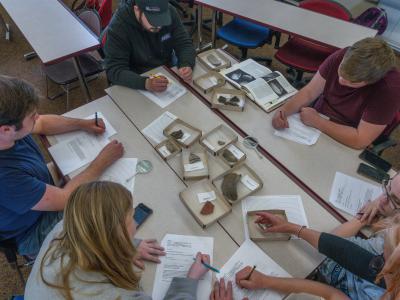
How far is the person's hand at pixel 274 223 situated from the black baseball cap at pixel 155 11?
59.0 inches

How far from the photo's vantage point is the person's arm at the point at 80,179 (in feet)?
4.79

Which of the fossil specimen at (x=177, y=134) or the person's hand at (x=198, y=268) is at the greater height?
the fossil specimen at (x=177, y=134)

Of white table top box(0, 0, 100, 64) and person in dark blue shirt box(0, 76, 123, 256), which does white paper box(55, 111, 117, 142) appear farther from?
white table top box(0, 0, 100, 64)

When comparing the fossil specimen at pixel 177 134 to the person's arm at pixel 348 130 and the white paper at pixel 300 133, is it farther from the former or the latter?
the person's arm at pixel 348 130

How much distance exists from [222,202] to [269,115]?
0.81m

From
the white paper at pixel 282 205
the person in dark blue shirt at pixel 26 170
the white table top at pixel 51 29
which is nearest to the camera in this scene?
the person in dark blue shirt at pixel 26 170

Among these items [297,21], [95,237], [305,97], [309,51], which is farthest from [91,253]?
[309,51]

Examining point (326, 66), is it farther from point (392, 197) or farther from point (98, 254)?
point (98, 254)

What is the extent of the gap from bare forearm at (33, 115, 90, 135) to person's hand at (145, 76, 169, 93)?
1.71 feet

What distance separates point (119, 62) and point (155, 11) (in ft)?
1.56

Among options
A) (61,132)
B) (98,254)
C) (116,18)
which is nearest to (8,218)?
(61,132)

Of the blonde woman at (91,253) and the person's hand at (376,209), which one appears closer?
the blonde woman at (91,253)

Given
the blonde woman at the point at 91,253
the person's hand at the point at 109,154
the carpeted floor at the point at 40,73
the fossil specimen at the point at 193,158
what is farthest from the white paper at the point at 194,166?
the carpeted floor at the point at 40,73

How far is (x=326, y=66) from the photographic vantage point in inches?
80.0
